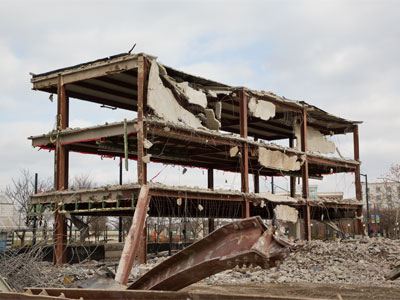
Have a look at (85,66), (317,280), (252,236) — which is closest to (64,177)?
(85,66)

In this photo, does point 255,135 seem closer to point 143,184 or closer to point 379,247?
point 379,247

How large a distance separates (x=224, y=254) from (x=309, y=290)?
9.70 m

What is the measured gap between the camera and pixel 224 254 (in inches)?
185

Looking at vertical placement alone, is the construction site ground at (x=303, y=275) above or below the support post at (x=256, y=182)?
below

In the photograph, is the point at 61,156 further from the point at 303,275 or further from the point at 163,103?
the point at 303,275

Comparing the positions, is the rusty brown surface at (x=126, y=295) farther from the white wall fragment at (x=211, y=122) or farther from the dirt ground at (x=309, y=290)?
the white wall fragment at (x=211, y=122)

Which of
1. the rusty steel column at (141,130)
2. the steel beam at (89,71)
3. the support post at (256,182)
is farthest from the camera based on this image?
the support post at (256,182)

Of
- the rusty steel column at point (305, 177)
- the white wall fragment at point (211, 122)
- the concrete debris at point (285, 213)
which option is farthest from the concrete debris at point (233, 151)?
the rusty steel column at point (305, 177)

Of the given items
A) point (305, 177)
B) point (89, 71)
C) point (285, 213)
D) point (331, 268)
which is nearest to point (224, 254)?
point (331, 268)

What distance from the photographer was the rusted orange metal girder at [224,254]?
4406mm

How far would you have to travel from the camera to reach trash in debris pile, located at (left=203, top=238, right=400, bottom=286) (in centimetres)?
1623

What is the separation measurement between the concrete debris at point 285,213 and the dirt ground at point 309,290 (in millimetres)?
9800

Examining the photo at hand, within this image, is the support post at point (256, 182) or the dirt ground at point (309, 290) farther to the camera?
the support post at point (256, 182)

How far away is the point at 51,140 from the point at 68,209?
299 centimetres
